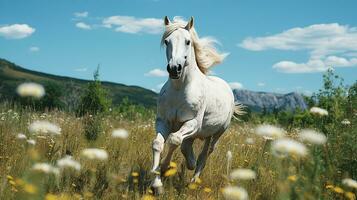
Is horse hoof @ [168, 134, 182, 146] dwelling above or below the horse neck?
below

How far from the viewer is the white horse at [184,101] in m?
5.63

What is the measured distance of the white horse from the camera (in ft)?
18.5

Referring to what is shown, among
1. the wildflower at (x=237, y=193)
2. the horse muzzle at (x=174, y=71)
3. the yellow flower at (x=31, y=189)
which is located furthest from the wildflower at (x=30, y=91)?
the horse muzzle at (x=174, y=71)

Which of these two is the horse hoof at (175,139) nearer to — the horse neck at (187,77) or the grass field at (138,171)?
the grass field at (138,171)

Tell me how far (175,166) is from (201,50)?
2433 millimetres

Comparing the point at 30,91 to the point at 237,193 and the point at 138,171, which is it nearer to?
the point at 237,193

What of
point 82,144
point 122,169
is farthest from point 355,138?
point 82,144

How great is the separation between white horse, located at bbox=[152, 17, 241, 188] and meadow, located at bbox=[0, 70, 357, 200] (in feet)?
1.28

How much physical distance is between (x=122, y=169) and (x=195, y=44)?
2.12 metres

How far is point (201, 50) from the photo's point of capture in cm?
692

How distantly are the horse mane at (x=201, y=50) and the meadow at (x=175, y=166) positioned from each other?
148cm

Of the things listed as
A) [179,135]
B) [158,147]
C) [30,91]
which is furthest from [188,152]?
[30,91]

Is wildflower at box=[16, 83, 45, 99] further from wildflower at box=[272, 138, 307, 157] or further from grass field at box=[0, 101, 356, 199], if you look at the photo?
wildflower at box=[272, 138, 307, 157]

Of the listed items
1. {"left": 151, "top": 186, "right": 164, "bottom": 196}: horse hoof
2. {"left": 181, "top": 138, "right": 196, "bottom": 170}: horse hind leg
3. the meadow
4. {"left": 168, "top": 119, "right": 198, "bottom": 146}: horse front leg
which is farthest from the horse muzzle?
{"left": 181, "top": 138, "right": 196, "bottom": 170}: horse hind leg
